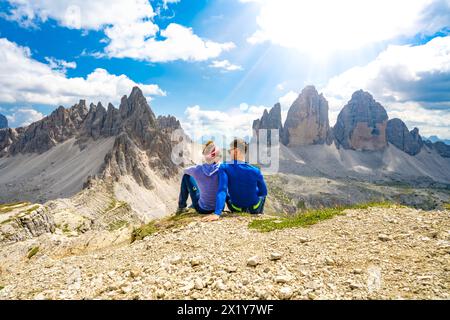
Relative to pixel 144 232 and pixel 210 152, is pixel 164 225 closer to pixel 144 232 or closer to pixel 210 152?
pixel 144 232

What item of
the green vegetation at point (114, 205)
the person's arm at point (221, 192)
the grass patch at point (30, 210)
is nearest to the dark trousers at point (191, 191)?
the person's arm at point (221, 192)

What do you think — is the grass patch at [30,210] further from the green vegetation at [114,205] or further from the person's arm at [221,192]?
the person's arm at [221,192]

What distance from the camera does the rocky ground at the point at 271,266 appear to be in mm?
5934

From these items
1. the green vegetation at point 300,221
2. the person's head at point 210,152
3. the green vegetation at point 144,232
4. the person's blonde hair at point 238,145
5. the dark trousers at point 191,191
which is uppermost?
the person's blonde hair at point 238,145

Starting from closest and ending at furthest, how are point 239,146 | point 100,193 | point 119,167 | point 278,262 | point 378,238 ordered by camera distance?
point 278,262
point 378,238
point 239,146
point 100,193
point 119,167

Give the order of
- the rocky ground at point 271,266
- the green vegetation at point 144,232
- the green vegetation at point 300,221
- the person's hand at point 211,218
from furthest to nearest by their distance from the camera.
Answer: the green vegetation at point 144,232 < the person's hand at point 211,218 < the green vegetation at point 300,221 < the rocky ground at point 271,266

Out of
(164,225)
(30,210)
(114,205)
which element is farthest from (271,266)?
(114,205)

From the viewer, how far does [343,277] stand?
248 inches

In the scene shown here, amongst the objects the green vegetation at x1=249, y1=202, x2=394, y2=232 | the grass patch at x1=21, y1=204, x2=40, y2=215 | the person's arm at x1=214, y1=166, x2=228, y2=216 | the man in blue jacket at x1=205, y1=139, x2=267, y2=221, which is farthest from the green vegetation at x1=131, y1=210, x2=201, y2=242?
the grass patch at x1=21, y1=204, x2=40, y2=215

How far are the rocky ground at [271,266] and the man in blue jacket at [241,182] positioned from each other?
9.12 ft

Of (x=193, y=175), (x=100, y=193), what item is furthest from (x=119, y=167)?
(x=193, y=175)

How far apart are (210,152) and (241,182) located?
202cm
